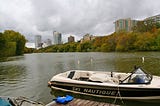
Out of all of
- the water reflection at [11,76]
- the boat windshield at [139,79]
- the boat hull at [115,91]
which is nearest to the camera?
the boat hull at [115,91]

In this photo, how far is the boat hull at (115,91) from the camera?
1297 cm

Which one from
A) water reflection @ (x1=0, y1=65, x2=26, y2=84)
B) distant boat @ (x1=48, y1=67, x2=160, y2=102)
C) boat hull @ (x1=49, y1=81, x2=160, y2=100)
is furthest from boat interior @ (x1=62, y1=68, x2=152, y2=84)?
water reflection @ (x1=0, y1=65, x2=26, y2=84)

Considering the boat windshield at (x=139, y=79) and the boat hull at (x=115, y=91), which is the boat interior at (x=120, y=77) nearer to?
the boat windshield at (x=139, y=79)

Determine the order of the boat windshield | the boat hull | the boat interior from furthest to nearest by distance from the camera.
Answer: the boat interior → the boat windshield → the boat hull

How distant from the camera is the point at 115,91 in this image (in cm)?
1376

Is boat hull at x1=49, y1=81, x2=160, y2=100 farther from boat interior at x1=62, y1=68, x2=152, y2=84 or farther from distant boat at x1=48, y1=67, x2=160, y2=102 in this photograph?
boat interior at x1=62, y1=68, x2=152, y2=84

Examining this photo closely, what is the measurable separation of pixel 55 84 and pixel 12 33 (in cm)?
10478

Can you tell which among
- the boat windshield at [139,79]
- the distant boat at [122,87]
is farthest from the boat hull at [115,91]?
the boat windshield at [139,79]

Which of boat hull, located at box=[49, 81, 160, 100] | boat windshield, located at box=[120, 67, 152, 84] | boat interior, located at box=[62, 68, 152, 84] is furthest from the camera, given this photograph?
boat interior, located at box=[62, 68, 152, 84]

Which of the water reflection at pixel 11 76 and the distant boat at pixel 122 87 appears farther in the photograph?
the water reflection at pixel 11 76

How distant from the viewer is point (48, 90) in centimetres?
1839

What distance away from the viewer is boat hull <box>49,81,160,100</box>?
13.0 m

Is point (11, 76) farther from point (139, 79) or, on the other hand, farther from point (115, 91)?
point (139, 79)

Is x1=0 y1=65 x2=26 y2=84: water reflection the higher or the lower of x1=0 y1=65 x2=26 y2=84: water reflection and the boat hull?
the lower
